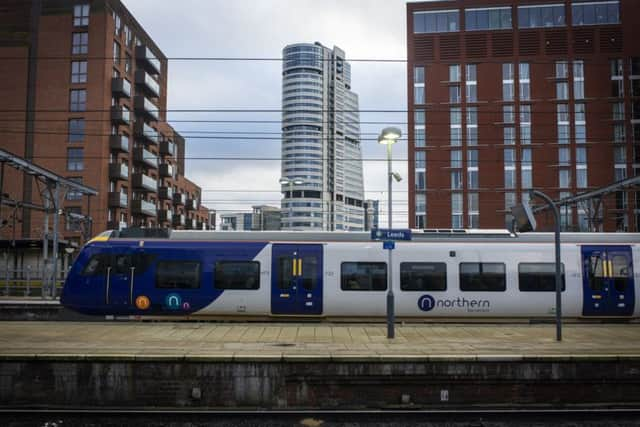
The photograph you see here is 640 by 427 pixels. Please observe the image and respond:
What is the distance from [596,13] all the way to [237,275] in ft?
200

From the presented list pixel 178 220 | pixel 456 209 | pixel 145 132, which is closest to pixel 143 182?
pixel 145 132

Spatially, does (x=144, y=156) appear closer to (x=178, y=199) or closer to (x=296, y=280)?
(x=178, y=199)

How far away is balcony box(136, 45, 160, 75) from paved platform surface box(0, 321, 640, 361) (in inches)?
1983

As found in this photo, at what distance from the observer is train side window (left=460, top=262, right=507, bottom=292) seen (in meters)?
17.8

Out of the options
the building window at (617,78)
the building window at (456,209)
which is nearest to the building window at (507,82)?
the building window at (617,78)

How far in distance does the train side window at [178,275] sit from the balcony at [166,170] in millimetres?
53566

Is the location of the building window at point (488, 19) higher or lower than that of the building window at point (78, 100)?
higher

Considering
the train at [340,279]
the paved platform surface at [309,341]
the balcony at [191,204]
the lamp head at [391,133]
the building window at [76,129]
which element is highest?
the building window at [76,129]

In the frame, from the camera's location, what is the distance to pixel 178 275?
58.4 feet

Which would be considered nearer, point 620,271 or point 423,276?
point 423,276

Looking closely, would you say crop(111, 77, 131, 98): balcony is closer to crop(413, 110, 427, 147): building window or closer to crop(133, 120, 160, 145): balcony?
crop(133, 120, 160, 145): balcony

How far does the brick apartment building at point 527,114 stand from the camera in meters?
62.2

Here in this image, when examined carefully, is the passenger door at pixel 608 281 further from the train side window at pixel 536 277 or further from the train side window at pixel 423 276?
the train side window at pixel 423 276

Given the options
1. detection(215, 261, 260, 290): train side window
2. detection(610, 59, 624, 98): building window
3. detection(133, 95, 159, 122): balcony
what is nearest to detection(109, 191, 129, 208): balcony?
detection(133, 95, 159, 122): balcony
